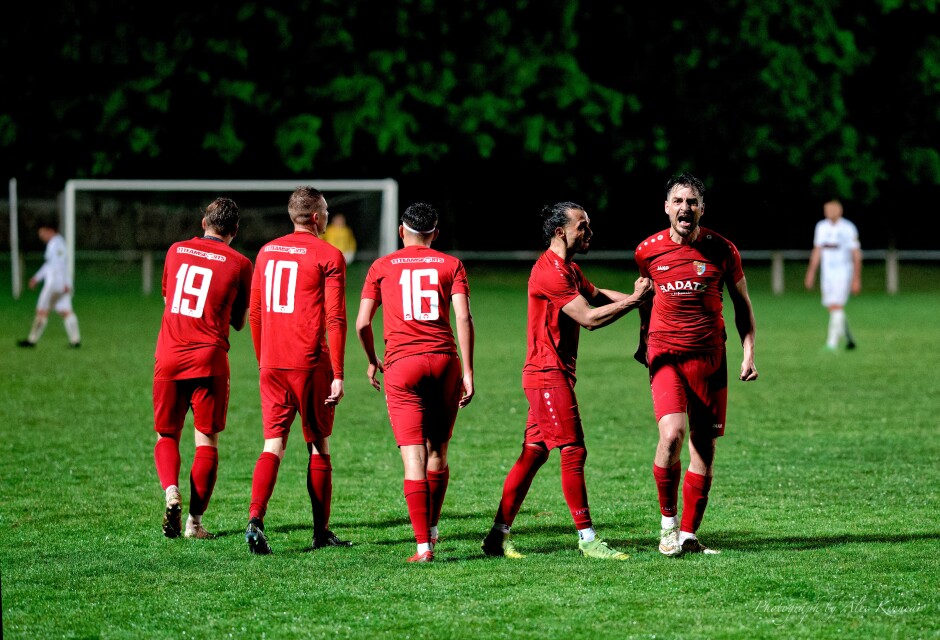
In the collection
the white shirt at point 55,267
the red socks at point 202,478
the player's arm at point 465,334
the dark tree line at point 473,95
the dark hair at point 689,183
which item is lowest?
the red socks at point 202,478

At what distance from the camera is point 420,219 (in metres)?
7.41

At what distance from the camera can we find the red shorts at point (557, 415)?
7363 mm

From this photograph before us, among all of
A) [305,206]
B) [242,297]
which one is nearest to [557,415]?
[305,206]

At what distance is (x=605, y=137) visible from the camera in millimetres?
36938

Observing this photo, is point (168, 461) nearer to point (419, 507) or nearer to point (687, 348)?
point (419, 507)

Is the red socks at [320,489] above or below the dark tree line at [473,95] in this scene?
below

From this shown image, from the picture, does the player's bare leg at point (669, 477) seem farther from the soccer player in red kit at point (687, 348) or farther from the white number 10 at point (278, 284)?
the white number 10 at point (278, 284)

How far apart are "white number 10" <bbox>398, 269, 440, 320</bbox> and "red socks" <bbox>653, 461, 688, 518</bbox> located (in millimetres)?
1449

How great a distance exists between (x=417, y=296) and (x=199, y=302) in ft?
5.06

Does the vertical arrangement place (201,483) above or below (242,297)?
below

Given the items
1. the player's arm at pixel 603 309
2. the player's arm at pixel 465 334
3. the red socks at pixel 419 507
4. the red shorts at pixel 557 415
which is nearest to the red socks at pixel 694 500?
the red shorts at pixel 557 415

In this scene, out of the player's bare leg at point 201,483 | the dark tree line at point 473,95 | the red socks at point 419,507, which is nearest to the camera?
the red socks at point 419,507

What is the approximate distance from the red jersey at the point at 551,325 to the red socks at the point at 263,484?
148 cm

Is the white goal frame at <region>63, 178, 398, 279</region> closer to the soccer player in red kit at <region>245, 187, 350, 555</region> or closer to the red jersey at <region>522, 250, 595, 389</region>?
the soccer player in red kit at <region>245, 187, 350, 555</region>
